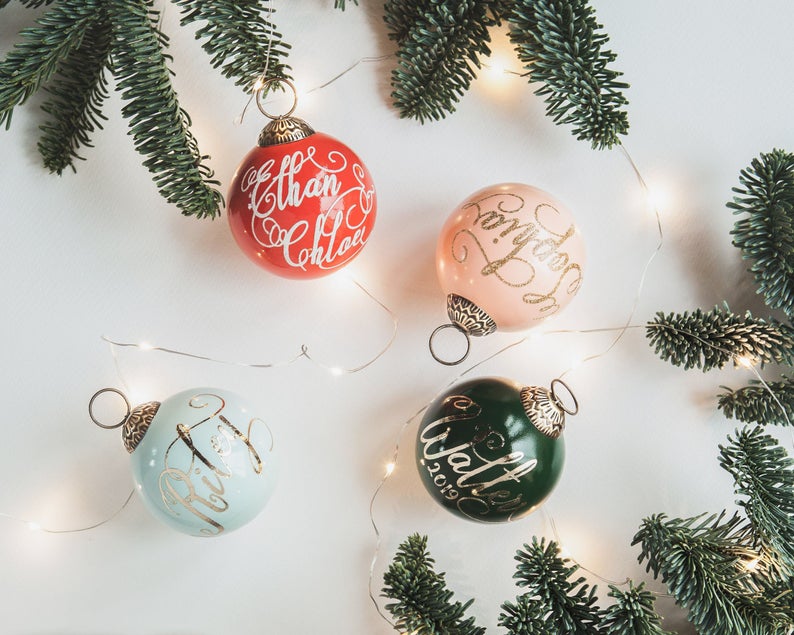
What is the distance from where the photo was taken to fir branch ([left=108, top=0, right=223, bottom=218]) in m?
0.81

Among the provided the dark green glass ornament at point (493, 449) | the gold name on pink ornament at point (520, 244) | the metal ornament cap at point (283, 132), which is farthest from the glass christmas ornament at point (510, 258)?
the metal ornament cap at point (283, 132)

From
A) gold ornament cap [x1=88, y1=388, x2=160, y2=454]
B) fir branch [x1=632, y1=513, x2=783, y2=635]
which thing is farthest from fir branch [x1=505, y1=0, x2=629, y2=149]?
gold ornament cap [x1=88, y1=388, x2=160, y2=454]

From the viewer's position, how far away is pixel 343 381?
0.97 metres

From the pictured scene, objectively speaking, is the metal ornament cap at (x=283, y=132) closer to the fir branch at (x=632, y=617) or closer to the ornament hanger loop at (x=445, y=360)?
the ornament hanger loop at (x=445, y=360)

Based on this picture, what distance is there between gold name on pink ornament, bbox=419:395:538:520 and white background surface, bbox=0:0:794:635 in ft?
0.43

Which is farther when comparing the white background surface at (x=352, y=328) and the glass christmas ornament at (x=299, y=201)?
the white background surface at (x=352, y=328)

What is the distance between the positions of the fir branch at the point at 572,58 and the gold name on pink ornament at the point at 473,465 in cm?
41

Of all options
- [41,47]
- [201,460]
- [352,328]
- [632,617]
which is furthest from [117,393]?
[632,617]

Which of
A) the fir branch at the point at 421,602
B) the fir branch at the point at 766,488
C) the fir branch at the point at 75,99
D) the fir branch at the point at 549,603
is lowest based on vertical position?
the fir branch at the point at 421,602

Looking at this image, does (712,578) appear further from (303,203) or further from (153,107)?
(153,107)

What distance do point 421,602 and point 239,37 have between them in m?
0.77

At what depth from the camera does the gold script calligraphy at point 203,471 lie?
0.81 meters

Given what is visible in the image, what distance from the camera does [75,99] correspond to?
3.00ft

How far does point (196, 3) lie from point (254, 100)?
0.49ft
